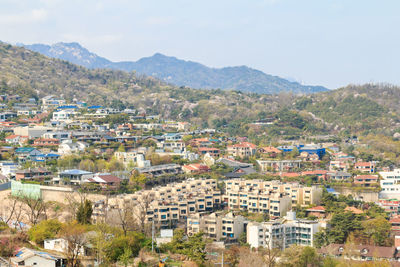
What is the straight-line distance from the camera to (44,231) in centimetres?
2000

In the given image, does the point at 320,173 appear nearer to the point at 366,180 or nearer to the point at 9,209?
the point at 366,180

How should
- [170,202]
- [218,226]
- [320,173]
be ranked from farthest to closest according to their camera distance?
[320,173]
[170,202]
[218,226]

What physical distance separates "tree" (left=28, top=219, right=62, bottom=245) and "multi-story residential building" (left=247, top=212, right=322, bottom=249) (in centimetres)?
779

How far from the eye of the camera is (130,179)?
105 feet

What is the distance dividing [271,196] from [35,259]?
44.1 ft

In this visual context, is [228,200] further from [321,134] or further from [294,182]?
[321,134]

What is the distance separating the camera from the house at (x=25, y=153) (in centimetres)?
3581

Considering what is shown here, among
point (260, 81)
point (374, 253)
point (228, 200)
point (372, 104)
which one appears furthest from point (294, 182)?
point (260, 81)

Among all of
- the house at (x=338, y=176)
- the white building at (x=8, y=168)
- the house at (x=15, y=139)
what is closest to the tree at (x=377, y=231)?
the house at (x=338, y=176)

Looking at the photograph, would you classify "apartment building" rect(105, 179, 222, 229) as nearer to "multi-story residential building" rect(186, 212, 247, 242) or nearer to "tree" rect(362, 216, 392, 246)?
"multi-story residential building" rect(186, 212, 247, 242)

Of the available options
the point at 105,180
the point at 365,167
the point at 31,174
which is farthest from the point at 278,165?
the point at 31,174

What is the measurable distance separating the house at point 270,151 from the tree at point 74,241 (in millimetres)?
21720

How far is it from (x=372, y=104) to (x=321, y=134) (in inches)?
408

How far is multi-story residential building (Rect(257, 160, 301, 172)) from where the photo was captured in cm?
3697
